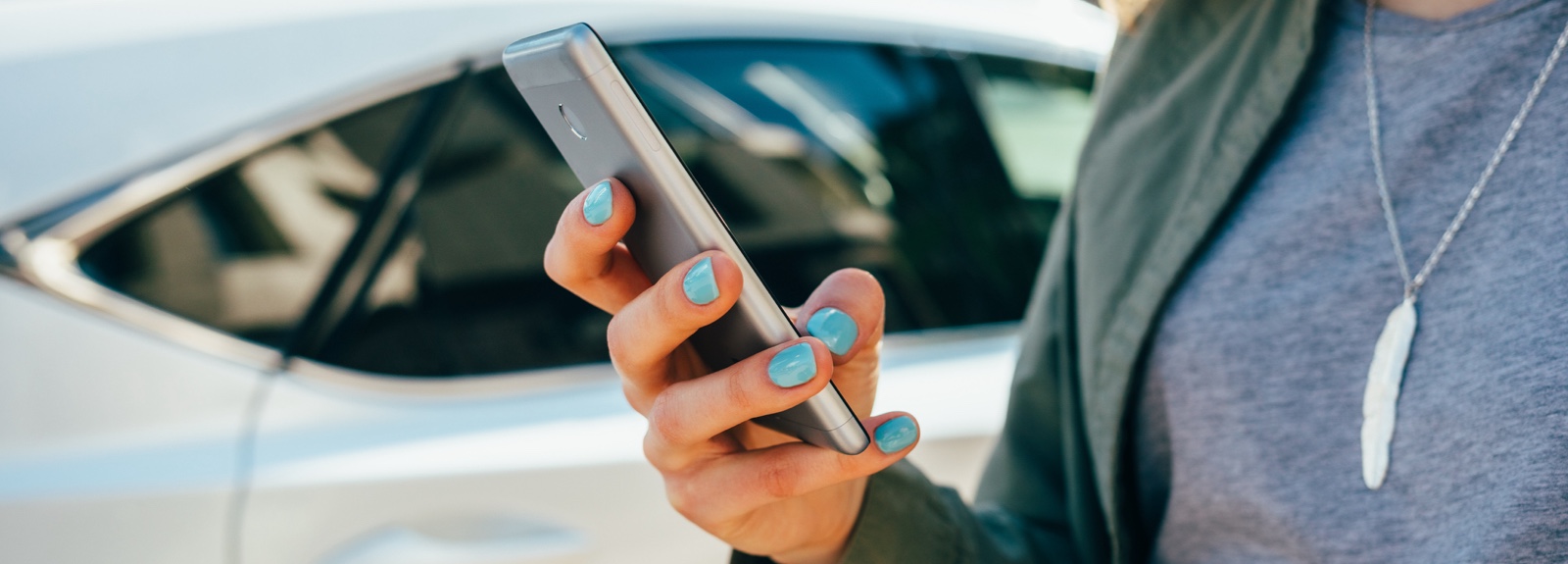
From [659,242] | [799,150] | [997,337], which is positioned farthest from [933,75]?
[659,242]

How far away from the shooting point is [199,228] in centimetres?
139

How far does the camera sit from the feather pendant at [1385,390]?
893 millimetres

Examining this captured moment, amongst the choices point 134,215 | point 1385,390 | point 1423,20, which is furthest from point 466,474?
point 1423,20

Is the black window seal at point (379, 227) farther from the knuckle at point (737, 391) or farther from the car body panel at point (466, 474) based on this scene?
the knuckle at point (737, 391)

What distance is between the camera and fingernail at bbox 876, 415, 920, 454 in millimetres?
773

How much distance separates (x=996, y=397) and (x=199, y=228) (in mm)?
1239

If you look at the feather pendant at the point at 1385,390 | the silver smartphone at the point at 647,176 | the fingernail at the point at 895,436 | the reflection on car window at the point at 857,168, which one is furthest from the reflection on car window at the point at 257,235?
the feather pendant at the point at 1385,390

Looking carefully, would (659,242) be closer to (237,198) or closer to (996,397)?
(237,198)

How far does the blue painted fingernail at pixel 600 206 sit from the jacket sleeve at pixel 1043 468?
0.45 m

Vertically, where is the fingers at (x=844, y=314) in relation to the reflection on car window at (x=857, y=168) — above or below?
above

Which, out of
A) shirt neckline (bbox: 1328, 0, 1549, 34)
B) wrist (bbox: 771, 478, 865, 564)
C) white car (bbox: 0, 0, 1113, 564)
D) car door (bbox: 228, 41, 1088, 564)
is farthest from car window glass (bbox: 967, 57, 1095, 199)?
wrist (bbox: 771, 478, 865, 564)

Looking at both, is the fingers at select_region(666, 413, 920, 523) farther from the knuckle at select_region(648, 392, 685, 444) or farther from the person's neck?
the person's neck

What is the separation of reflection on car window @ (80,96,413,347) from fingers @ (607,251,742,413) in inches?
34.2

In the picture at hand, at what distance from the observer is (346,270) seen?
1.46 metres
